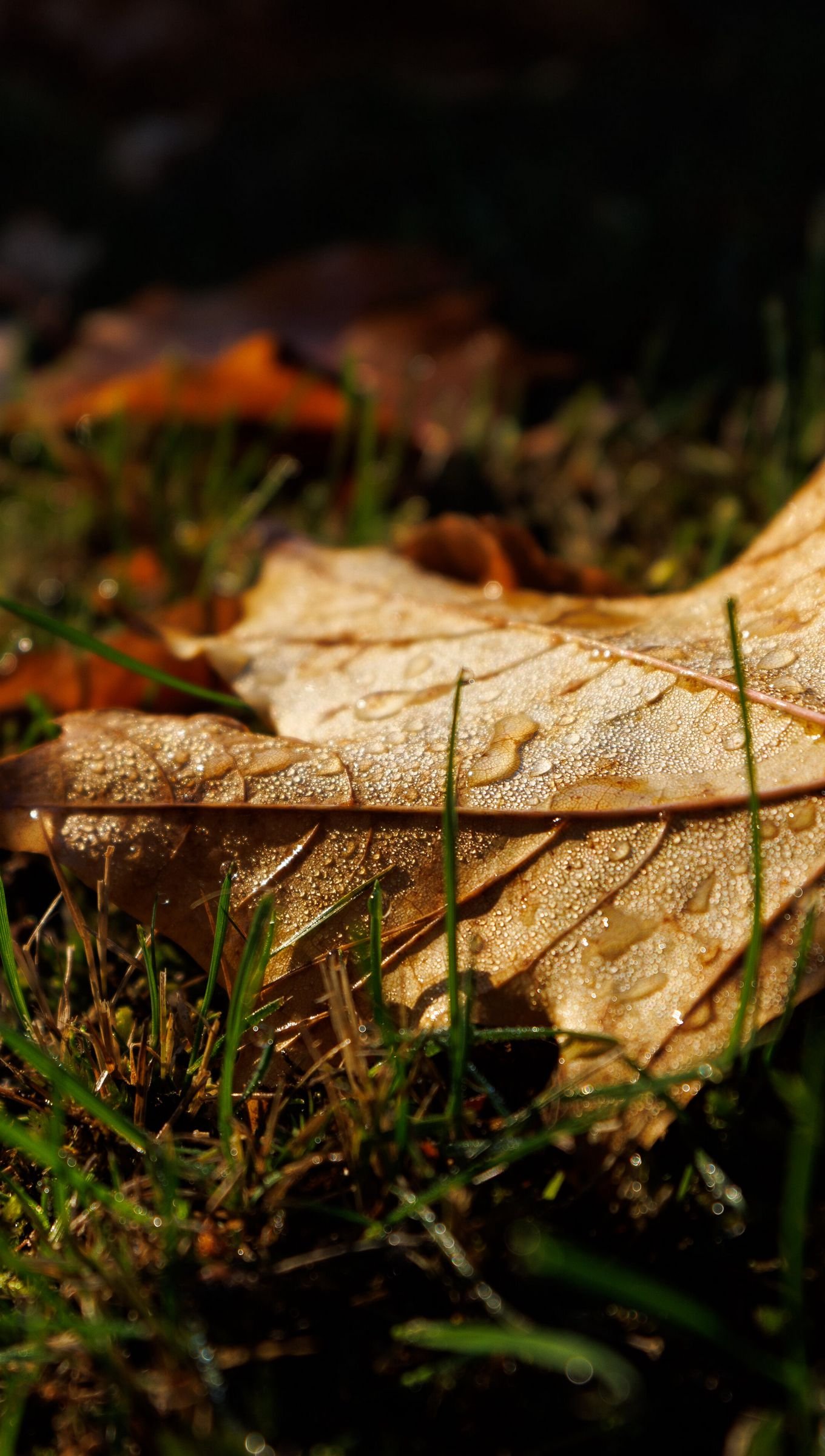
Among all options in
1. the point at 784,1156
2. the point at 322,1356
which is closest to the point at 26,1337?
the point at 322,1356

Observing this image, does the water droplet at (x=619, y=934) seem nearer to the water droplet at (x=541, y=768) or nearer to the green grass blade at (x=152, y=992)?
the water droplet at (x=541, y=768)

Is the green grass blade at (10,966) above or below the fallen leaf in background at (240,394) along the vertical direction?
below

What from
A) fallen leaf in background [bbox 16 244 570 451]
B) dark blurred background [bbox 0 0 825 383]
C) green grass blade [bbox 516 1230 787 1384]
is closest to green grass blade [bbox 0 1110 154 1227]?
green grass blade [bbox 516 1230 787 1384]

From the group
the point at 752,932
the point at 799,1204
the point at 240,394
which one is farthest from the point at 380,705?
the point at 240,394

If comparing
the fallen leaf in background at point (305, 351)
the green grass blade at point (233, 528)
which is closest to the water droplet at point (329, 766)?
the green grass blade at point (233, 528)

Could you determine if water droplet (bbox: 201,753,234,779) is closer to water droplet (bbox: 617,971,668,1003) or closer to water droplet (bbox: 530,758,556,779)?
water droplet (bbox: 530,758,556,779)

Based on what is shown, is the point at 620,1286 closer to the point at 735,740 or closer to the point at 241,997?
the point at 241,997
